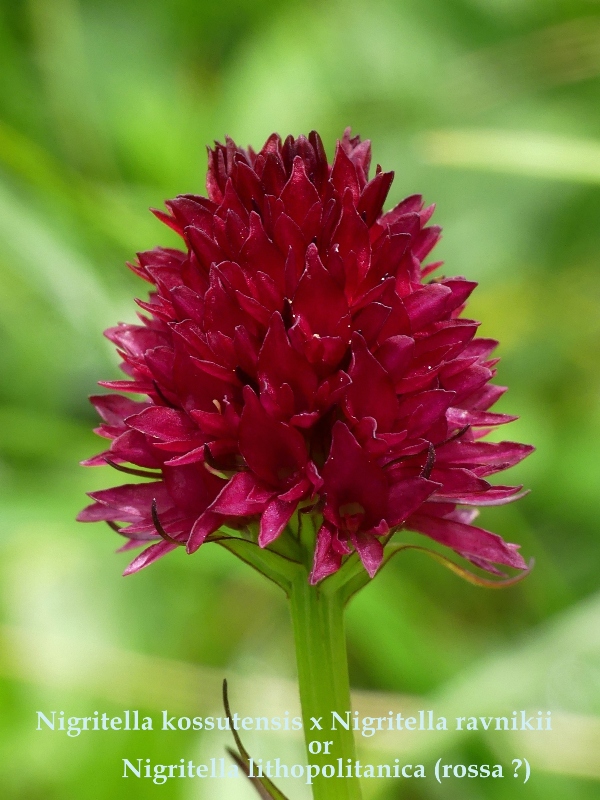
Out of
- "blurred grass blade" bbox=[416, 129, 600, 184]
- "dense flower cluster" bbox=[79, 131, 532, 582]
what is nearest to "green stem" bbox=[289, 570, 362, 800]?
"dense flower cluster" bbox=[79, 131, 532, 582]

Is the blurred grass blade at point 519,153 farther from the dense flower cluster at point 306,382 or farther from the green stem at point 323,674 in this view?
the green stem at point 323,674

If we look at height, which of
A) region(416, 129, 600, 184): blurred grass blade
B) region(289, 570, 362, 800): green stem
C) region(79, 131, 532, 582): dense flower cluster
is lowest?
region(289, 570, 362, 800): green stem

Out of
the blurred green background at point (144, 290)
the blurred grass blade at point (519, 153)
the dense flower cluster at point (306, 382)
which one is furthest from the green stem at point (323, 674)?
the blurred grass blade at point (519, 153)

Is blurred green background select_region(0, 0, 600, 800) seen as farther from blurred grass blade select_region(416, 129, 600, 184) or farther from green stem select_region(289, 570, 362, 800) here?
green stem select_region(289, 570, 362, 800)

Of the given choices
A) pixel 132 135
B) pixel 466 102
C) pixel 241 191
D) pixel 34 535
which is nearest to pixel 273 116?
pixel 132 135

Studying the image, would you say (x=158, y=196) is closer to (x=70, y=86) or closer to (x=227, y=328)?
(x=70, y=86)
